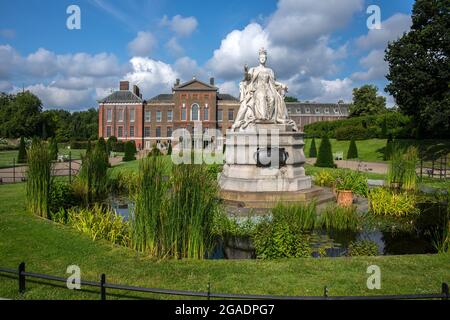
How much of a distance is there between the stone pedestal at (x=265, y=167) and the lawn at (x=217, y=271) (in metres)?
4.76

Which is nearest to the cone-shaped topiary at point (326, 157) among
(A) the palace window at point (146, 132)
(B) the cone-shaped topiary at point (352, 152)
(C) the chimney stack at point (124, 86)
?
(B) the cone-shaped topiary at point (352, 152)

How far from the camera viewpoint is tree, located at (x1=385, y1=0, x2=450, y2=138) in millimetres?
23875

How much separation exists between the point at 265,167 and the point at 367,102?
5271 centimetres

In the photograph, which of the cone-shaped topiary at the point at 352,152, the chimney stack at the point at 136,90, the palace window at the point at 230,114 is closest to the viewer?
the cone-shaped topiary at the point at 352,152

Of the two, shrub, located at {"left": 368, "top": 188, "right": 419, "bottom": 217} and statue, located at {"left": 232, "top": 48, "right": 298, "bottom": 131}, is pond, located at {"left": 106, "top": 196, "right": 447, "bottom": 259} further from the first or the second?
statue, located at {"left": 232, "top": 48, "right": 298, "bottom": 131}

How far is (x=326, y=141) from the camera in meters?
24.8

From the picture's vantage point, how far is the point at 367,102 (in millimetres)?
58062

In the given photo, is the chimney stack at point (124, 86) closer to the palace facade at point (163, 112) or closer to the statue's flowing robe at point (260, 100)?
the palace facade at point (163, 112)

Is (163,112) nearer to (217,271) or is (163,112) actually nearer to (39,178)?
(39,178)

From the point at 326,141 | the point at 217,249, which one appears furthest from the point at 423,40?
the point at 217,249

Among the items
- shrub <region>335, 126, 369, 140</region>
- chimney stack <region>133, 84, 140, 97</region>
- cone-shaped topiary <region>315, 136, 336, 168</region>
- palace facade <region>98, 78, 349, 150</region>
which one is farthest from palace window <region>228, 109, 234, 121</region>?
cone-shaped topiary <region>315, 136, 336, 168</region>

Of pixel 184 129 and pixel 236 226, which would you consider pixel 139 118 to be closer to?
pixel 184 129

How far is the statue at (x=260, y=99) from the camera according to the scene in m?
11.5
